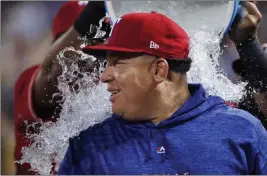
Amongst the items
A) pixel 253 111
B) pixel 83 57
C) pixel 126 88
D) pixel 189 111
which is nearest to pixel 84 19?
pixel 83 57

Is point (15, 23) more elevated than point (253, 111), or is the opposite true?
point (15, 23)

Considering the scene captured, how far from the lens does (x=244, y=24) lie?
90 cm

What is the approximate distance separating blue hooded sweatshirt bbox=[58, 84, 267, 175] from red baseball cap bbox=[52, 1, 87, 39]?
28 cm

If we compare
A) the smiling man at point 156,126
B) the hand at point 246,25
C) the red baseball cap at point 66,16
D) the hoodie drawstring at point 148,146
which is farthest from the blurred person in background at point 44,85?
the hand at point 246,25

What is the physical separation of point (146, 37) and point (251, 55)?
0.28m

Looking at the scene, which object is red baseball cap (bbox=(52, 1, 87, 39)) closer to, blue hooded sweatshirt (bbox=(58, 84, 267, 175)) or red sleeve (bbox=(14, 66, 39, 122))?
red sleeve (bbox=(14, 66, 39, 122))

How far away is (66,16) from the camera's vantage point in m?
0.94

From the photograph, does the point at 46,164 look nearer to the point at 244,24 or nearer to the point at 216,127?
the point at 216,127

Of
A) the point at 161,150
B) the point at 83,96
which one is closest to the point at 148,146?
the point at 161,150

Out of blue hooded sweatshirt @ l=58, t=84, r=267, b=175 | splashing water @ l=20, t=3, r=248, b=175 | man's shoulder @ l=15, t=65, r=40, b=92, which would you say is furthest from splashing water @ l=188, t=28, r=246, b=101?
man's shoulder @ l=15, t=65, r=40, b=92

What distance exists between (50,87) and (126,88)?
245mm

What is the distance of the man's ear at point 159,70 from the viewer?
2.60ft

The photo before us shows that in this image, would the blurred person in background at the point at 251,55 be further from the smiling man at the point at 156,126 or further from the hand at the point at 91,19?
the hand at the point at 91,19

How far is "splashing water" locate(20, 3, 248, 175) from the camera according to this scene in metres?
0.91
